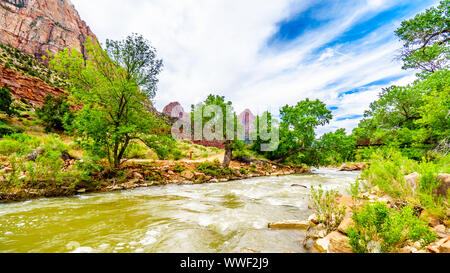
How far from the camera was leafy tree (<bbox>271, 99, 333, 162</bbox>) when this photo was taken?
17.1 metres

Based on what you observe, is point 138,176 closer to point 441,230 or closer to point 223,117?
point 223,117

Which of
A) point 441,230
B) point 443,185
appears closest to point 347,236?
point 441,230

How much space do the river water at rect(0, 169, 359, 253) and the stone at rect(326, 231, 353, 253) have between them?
18.0 inches

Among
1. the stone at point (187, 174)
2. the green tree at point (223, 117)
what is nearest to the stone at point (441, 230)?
the stone at point (187, 174)

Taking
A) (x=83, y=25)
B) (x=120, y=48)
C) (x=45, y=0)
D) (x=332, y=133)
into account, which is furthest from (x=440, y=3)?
(x=83, y=25)

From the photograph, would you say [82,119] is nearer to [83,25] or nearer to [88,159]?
[88,159]

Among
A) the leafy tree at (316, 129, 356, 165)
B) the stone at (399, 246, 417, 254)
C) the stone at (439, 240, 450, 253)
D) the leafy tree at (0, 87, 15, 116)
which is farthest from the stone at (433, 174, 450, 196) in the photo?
the leafy tree at (0, 87, 15, 116)

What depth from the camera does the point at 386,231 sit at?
2.04 meters

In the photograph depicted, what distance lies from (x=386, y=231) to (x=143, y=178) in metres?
9.16

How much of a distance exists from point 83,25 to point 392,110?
495 feet

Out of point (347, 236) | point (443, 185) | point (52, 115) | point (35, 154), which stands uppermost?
point (52, 115)

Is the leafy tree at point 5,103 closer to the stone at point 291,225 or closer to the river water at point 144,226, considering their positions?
the river water at point 144,226

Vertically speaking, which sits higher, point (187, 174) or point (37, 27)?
point (37, 27)
